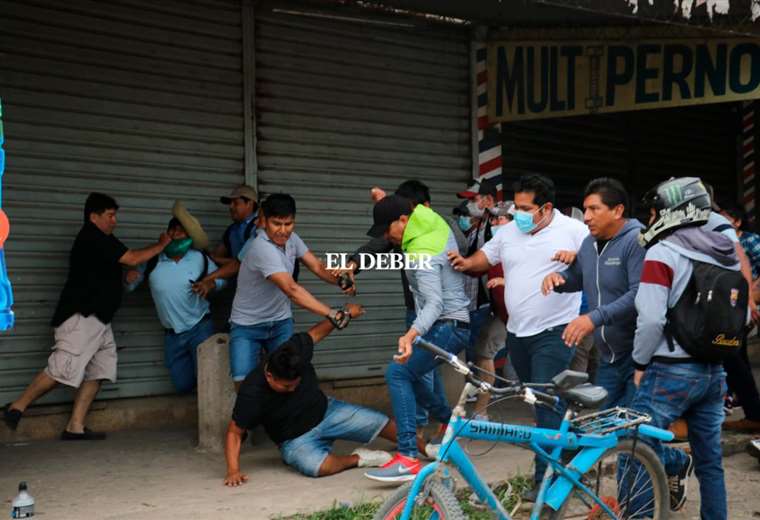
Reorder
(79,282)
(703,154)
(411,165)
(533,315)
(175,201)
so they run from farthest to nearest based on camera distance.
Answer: (703,154), (411,165), (175,201), (79,282), (533,315)

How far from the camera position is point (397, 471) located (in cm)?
598

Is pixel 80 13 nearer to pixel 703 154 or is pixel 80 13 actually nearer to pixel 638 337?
pixel 638 337

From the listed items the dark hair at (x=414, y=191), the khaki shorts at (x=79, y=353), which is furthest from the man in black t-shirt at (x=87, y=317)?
the dark hair at (x=414, y=191)

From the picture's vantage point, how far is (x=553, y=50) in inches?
363

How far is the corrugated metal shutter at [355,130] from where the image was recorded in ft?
28.6

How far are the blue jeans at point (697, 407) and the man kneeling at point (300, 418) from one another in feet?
6.96

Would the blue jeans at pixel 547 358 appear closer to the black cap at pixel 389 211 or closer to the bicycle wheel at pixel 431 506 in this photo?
the black cap at pixel 389 211

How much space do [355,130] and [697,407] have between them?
16.1ft

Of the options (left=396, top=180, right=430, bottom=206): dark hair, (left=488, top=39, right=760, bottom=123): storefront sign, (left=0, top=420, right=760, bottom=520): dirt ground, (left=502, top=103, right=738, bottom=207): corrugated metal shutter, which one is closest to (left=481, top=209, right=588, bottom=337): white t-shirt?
(left=0, top=420, right=760, bottom=520): dirt ground

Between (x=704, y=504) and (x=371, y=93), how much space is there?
5339 millimetres

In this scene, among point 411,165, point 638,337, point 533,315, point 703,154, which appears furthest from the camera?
point 703,154

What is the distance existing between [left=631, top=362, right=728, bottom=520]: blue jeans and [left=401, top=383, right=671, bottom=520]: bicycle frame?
17cm

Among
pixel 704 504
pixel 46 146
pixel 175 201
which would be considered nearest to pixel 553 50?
pixel 175 201

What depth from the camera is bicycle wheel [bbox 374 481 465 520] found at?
4055 mm
